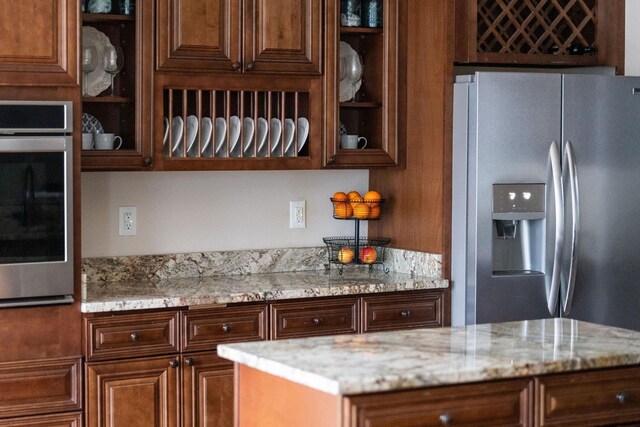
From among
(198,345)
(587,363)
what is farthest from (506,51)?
(587,363)

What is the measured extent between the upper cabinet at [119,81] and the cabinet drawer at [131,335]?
59 centimetres

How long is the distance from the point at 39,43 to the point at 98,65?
398mm

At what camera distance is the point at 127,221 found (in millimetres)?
4262

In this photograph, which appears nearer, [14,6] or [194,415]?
[14,6]

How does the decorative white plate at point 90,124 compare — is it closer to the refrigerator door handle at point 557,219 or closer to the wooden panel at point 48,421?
the wooden panel at point 48,421

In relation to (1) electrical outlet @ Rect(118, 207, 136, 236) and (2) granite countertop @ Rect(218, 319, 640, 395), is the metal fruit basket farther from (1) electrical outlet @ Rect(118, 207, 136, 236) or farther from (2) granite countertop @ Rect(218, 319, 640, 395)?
(2) granite countertop @ Rect(218, 319, 640, 395)

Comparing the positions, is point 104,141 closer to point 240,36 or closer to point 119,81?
point 119,81

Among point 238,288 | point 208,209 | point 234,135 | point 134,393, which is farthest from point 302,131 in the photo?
point 134,393

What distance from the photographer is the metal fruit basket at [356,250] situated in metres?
4.53

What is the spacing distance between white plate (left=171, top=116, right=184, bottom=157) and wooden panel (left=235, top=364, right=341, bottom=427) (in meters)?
1.58

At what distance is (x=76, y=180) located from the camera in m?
3.59

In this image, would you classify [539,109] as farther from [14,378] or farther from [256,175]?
[14,378]

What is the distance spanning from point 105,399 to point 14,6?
1.37 metres

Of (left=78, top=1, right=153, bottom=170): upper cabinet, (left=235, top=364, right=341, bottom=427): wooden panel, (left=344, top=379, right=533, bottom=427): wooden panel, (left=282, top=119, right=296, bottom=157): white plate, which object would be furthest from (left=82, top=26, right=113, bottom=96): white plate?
(left=344, top=379, right=533, bottom=427): wooden panel
